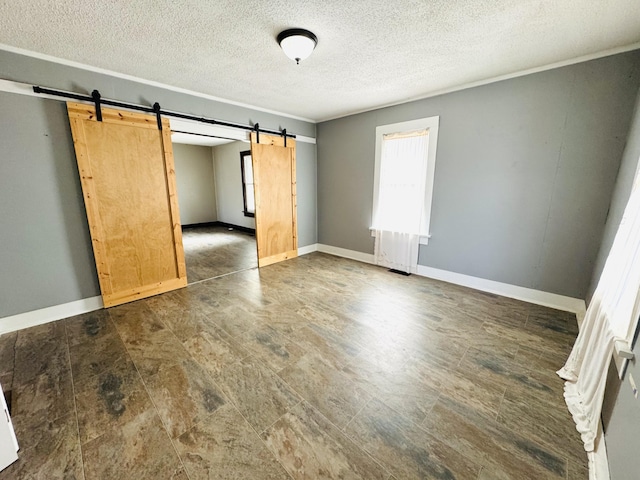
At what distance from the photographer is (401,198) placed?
12.8 feet

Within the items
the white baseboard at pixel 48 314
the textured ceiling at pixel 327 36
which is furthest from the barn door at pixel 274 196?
the white baseboard at pixel 48 314

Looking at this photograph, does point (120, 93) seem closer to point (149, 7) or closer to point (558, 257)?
point (149, 7)

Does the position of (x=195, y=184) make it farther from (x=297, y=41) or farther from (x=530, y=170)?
(x=530, y=170)

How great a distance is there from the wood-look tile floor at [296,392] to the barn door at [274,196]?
5.42ft

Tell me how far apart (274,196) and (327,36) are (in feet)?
8.79

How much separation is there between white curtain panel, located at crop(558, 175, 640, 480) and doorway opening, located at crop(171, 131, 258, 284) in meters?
5.57

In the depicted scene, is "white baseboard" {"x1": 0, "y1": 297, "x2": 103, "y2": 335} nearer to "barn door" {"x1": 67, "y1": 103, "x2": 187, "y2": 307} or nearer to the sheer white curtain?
"barn door" {"x1": 67, "y1": 103, "x2": 187, "y2": 307}

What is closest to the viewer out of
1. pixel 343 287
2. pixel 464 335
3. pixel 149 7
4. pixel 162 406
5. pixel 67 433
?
pixel 67 433

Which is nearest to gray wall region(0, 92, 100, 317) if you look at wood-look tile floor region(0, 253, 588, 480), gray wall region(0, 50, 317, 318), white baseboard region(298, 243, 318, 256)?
gray wall region(0, 50, 317, 318)

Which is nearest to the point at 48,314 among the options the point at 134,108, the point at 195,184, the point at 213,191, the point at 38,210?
the point at 38,210

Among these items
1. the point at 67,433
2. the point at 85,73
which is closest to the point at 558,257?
the point at 67,433

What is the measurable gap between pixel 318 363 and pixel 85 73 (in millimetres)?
3615

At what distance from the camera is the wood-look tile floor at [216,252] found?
4.12 m

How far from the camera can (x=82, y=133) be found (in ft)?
8.32
